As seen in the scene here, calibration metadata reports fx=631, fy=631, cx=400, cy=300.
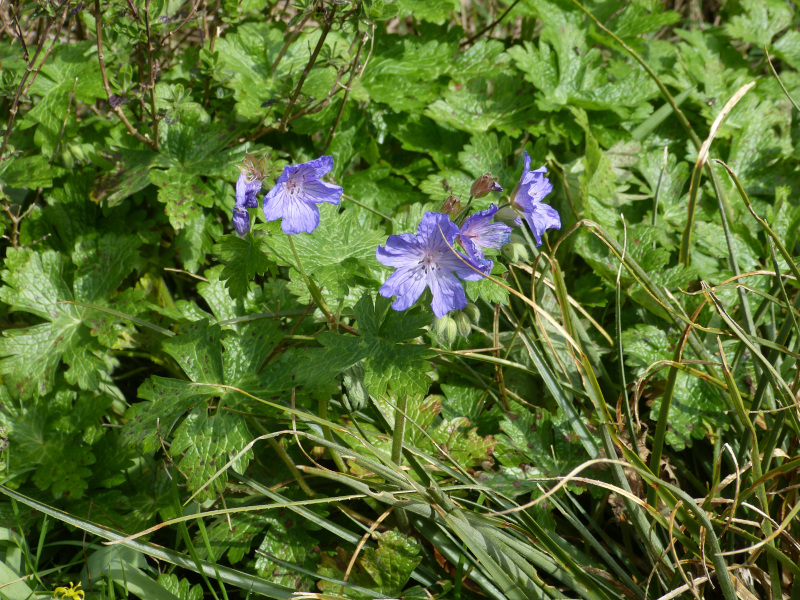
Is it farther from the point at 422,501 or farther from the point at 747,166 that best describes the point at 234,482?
the point at 747,166

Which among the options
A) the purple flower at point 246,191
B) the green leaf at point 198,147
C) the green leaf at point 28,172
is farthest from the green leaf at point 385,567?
the green leaf at point 28,172

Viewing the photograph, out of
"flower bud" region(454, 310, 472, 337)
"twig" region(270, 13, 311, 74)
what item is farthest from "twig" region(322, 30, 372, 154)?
"flower bud" region(454, 310, 472, 337)

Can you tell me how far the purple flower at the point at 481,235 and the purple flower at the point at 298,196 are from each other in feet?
1.19

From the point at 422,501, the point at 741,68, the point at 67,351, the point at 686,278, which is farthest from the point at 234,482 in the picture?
the point at 741,68

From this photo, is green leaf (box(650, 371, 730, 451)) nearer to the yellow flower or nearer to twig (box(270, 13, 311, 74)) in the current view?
the yellow flower

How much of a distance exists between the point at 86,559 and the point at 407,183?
1863 millimetres

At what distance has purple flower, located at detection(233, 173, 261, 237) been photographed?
1.58m

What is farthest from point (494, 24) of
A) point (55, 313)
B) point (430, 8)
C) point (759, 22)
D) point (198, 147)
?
point (55, 313)

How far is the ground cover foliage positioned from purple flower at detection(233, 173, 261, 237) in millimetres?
40

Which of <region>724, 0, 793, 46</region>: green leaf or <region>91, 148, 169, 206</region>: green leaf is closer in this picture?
<region>91, 148, 169, 206</region>: green leaf

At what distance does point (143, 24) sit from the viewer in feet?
6.81

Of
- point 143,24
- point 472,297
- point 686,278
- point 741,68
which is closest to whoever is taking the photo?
point 472,297

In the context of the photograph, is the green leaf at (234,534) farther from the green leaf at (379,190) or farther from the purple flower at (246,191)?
the green leaf at (379,190)

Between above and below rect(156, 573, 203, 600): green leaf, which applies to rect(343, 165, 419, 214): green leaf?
above
